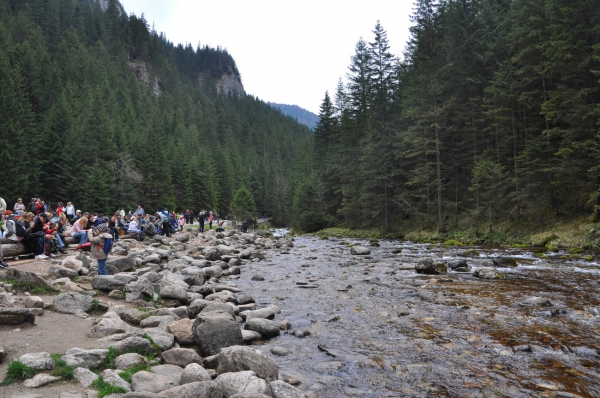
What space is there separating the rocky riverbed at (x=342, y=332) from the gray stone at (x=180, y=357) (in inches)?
0.7

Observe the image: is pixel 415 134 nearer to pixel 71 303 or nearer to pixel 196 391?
pixel 71 303

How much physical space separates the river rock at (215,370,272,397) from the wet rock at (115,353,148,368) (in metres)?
1.43

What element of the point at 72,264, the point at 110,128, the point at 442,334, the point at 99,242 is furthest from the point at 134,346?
the point at 110,128

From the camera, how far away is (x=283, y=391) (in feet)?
16.5

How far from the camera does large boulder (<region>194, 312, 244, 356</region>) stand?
695cm

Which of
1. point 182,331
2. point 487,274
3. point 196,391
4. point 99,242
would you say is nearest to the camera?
point 196,391

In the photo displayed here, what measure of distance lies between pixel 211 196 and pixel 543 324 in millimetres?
80410

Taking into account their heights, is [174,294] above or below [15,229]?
below

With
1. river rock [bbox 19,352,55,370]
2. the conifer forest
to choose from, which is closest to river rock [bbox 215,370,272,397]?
river rock [bbox 19,352,55,370]

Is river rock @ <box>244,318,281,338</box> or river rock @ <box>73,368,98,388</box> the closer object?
river rock @ <box>73,368,98,388</box>

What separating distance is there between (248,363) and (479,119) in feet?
104

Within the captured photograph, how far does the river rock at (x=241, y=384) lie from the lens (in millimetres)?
4838

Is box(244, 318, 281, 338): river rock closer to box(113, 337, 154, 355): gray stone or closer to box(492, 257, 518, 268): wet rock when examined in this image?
box(113, 337, 154, 355): gray stone

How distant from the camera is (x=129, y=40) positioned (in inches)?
5994
